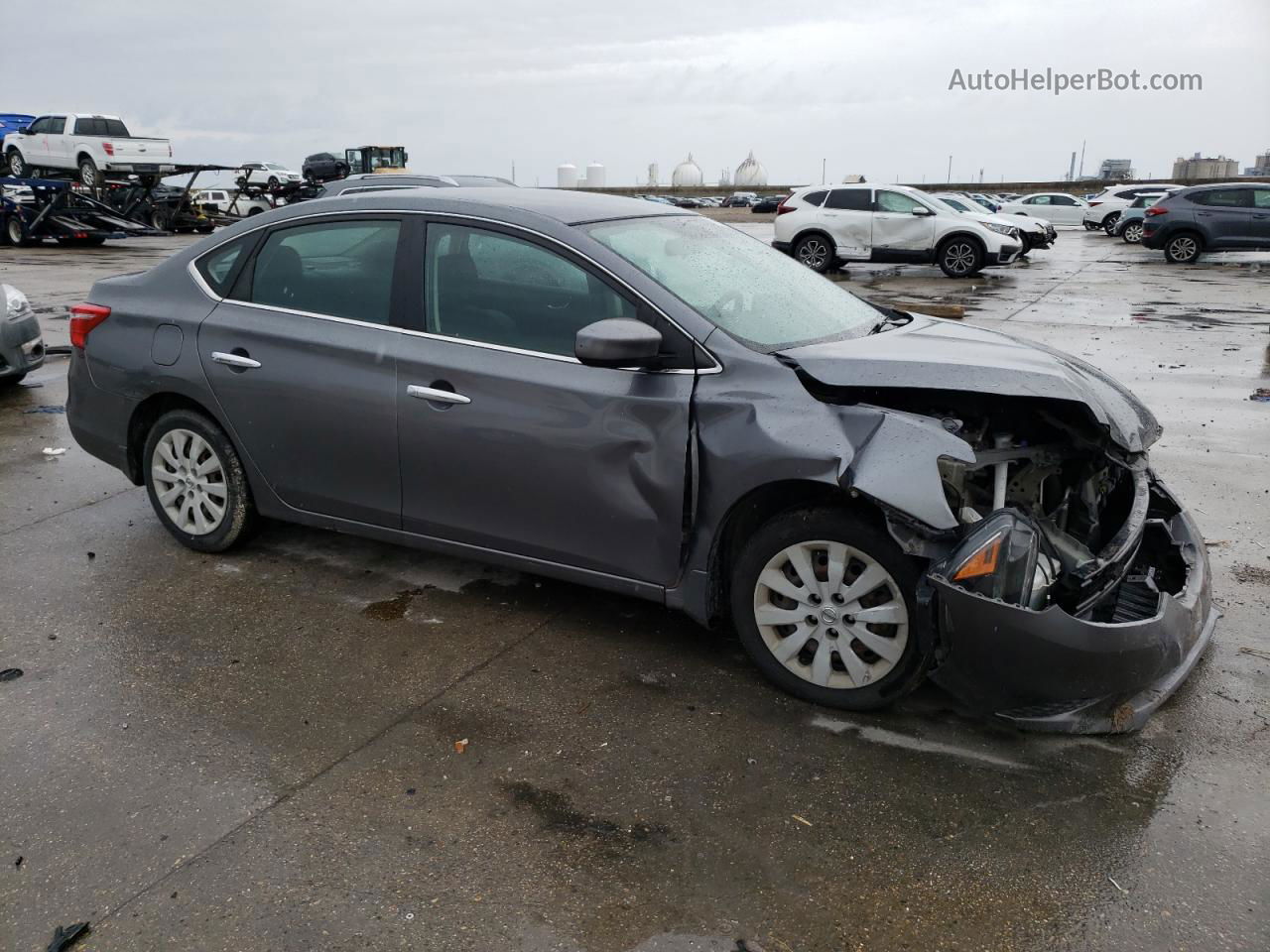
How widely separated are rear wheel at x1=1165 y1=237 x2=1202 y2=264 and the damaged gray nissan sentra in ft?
70.7

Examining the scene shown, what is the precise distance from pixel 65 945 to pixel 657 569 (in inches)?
80.5

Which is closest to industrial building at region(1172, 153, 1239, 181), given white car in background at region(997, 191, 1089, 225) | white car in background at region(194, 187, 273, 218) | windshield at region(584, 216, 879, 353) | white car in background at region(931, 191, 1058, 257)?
white car in background at region(997, 191, 1089, 225)

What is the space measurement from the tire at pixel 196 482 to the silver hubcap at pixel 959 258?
17159 mm

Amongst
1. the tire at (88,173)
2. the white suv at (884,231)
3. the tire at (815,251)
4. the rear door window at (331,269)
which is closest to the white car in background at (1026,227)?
the white suv at (884,231)

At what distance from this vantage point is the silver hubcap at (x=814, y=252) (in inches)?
791

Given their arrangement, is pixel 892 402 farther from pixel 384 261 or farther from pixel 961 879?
pixel 384 261

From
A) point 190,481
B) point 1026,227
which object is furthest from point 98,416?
point 1026,227

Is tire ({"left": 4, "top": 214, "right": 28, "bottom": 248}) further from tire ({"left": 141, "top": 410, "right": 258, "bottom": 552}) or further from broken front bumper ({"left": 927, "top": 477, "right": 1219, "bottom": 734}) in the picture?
broken front bumper ({"left": 927, "top": 477, "right": 1219, "bottom": 734})

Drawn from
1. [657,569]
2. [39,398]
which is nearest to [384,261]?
[657,569]

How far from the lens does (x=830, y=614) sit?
337cm

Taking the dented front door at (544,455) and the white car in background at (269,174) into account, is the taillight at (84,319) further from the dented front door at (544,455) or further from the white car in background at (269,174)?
the white car in background at (269,174)

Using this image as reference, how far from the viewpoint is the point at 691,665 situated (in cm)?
382

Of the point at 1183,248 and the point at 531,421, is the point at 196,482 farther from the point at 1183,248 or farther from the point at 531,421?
the point at 1183,248

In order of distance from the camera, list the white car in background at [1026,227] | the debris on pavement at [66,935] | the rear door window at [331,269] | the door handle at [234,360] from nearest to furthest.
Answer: the debris on pavement at [66,935] → the rear door window at [331,269] → the door handle at [234,360] → the white car in background at [1026,227]
